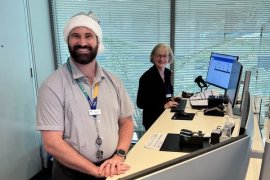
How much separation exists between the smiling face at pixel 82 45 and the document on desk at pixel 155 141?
70 centimetres

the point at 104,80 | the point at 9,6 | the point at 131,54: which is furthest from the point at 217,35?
the point at 9,6

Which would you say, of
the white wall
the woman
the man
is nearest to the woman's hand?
the woman

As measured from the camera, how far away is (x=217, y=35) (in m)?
3.46

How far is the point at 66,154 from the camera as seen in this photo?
4.99 ft

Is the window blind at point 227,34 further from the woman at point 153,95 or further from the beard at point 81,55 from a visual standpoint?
the beard at point 81,55

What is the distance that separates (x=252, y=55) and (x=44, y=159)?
292cm

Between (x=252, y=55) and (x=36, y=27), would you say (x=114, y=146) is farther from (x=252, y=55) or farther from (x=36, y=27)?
(x=252, y=55)

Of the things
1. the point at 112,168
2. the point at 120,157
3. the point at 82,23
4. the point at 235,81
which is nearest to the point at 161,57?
the point at 235,81

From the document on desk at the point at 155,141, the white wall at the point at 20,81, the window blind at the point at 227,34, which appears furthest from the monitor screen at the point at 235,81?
the white wall at the point at 20,81

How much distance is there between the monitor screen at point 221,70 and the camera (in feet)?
8.65

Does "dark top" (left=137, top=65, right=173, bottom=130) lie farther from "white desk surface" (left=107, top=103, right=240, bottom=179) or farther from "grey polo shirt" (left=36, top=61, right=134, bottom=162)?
"grey polo shirt" (left=36, top=61, right=134, bottom=162)

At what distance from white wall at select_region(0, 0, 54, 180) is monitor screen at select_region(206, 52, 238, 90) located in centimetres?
208

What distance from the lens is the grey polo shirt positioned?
61.2 inches

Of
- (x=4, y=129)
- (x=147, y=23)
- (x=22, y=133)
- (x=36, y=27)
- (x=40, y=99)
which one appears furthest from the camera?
(x=147, y=23)
